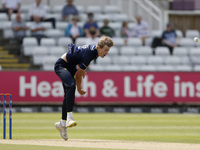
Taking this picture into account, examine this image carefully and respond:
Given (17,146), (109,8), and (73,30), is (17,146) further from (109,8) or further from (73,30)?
(109,8)

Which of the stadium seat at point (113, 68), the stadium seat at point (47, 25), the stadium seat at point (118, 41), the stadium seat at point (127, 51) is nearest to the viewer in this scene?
the stadium seat at point (113, 68)

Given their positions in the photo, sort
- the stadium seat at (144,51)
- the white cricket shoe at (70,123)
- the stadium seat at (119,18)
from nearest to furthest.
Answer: the white cricket shoe at (70,123) < the stadium seat at (144,51) < the stadium seat at (119,18)

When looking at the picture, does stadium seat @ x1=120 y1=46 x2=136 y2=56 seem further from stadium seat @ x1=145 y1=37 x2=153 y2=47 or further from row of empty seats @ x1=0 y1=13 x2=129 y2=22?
row of empty seats @ x1=0 y1=13 x2=129 y2=22

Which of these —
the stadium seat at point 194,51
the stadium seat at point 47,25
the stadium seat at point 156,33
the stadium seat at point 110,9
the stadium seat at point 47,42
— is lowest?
the stadium seat at point 194,51

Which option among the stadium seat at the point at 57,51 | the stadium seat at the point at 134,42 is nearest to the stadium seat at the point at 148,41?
the stadium seat at the point at 134,42

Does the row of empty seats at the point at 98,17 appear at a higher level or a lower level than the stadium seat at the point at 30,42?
higher

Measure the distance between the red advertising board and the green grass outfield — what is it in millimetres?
778

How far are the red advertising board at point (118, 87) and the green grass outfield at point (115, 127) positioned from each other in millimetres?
778

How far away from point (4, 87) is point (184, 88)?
560 cm

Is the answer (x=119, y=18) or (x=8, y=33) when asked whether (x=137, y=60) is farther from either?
(x=8, y=33)

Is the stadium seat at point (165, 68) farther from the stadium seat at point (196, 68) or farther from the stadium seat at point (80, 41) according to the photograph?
the stadium seat at point (80, 41)

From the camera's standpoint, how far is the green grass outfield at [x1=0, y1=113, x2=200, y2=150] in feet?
38.1

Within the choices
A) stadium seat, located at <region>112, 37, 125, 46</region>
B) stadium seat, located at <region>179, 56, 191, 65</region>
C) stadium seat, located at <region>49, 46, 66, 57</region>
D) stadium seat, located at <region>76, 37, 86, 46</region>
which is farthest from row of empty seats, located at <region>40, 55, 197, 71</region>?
stadium seat, located at <region>112, 37, 125, 46</region>

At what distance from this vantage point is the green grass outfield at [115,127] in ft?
38.1
